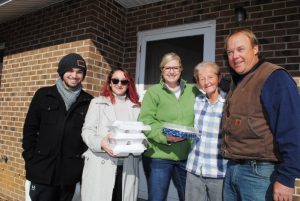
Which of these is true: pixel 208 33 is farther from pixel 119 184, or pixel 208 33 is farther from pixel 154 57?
pixel 119 184

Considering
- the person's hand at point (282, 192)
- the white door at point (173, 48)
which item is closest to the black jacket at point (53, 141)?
the person's hand at point (282, 192)

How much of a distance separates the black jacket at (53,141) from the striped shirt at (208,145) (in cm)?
111

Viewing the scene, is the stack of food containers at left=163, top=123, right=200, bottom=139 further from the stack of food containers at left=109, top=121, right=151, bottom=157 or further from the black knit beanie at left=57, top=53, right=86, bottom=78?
the black knit beanie at left=57, top=53, right=86, bottom=78

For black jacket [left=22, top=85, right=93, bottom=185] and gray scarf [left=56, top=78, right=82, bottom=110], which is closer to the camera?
black jacket [left=22, top=85, right=93, bottom=185]

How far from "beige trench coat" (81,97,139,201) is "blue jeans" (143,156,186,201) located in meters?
0.17

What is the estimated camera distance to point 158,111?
278 centimetres

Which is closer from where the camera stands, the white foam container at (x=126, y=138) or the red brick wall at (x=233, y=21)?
the white foam container at (x=126, y=138)

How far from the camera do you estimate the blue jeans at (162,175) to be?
2729mm

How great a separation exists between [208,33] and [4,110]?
4.12m

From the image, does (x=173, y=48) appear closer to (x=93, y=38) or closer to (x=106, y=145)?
(x=93, y=38)

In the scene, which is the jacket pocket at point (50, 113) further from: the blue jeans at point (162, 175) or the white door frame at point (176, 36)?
the white door frame at point (176, 36)

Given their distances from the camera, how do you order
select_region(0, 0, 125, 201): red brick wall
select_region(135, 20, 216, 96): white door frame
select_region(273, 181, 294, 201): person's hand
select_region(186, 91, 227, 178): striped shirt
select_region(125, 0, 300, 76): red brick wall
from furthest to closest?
1. select_region(0, 0, 125, 201): red brick wall
2. select_region(135, 20, 216, 96): white door frame
3. select_region(125, 0, 300, 76): red brick wall
4. select_region(186, 91, 227, 178): striped shirt
5. select_region(273, 181, 294, 201): person's hand

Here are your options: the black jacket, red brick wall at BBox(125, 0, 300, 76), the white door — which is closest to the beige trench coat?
the black jacket

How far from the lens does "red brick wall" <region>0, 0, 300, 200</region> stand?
12.3 feet
